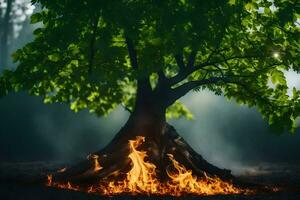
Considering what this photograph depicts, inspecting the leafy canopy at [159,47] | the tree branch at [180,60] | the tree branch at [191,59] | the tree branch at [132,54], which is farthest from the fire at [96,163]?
the tree branch at [191,59]

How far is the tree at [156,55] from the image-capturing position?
15320mm

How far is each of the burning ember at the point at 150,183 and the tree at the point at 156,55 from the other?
47 cm

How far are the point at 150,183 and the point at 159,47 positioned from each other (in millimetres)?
5232

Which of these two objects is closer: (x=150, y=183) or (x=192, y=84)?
(x=150, y=183)

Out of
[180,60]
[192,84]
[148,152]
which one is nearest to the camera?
[180,60]

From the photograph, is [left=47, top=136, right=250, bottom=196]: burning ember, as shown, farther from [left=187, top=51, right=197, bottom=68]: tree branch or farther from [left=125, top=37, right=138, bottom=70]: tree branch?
[left=187, top=51, right=197, bottom=68]: tree branch

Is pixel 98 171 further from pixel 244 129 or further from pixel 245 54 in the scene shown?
pixel 244 129

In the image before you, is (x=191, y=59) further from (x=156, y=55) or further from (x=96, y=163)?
(x=96, y=163)

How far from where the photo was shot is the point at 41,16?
57.3 ft

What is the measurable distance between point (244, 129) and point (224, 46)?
24043mm

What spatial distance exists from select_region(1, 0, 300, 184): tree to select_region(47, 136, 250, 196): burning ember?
47 centimetres

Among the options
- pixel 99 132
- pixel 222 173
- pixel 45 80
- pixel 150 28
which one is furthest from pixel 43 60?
pixel 99 132

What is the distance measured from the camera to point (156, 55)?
1736 centimetres

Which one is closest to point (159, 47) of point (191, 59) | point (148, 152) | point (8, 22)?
point (191, 59)
